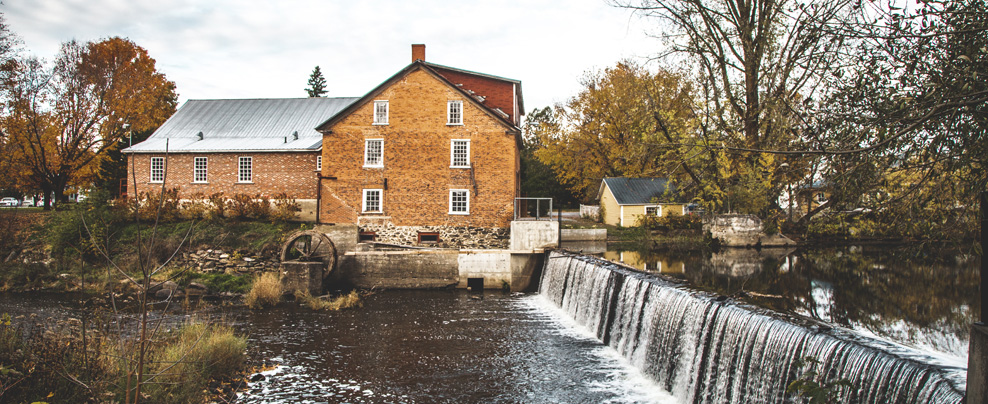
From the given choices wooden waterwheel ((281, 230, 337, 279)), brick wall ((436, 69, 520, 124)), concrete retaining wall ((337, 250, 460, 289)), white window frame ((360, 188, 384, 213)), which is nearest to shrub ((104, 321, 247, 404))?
wooden waterwheel ((281, 230, 337, 279))

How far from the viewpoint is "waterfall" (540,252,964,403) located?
18.5ft

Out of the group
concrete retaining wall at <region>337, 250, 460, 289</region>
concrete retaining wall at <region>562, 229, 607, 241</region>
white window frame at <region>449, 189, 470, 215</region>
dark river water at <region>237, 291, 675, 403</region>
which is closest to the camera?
dark river water at <region>237, 291, 675, 403</region>

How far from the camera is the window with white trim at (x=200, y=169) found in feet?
91.4

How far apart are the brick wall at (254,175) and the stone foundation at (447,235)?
594 cm

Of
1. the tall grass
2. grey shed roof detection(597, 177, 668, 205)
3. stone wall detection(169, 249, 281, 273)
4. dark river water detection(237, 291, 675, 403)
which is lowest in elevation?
dark river water detection(237, 291, 675, 403)

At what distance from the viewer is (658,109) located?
2366 cm

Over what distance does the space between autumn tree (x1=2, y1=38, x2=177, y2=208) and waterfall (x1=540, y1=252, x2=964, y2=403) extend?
97.1 feet

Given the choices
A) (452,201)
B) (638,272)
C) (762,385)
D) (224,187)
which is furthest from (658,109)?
(224,187)

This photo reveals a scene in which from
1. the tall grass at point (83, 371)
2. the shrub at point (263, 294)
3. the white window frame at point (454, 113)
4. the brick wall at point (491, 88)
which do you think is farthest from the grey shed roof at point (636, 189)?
the tall grass at point (83, 371)

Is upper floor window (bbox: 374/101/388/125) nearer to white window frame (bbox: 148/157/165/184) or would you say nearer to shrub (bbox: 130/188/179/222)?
shrub (bbox: 130/188/179/222)

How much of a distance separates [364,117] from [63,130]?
59.8ft

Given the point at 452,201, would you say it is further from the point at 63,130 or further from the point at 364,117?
the point at 63,130

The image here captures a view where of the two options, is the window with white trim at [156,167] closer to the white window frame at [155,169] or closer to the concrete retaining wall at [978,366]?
the white window frame at [155,169]

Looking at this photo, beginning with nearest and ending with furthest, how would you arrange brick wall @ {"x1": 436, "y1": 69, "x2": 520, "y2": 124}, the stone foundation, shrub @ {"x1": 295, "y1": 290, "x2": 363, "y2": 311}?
shrub @ {"x1": 295, "y1": 290, "x2": 363, "y2": 311}, the stone foundation, brick wall @ {"x1": 436, "y1": 69, "x2": 520, "y2": 124}
